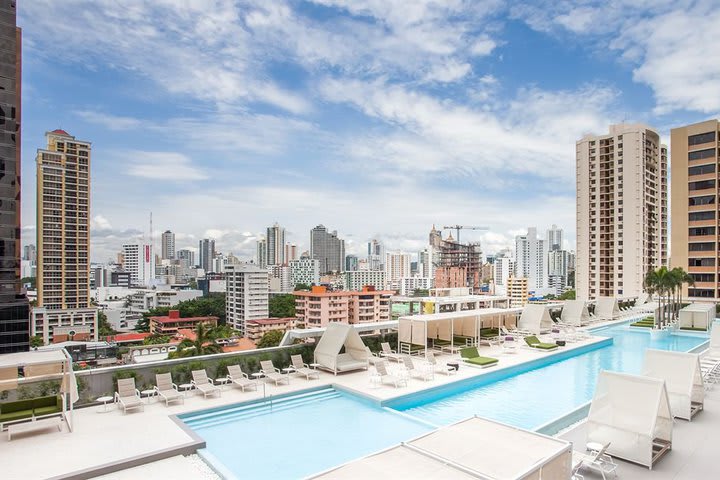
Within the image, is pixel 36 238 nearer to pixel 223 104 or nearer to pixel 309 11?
pixel 223 104

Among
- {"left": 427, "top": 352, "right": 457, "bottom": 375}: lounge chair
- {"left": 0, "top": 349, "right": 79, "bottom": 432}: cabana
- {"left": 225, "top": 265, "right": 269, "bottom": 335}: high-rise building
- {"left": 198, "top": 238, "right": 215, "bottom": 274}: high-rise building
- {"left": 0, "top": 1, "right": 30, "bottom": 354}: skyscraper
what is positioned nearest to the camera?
{"left": 0, "top": 349, "right": 79, "bottom": 432}: cabana

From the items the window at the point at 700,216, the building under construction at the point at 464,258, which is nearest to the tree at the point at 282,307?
the window at the point at 700,216

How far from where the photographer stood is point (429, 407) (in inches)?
396

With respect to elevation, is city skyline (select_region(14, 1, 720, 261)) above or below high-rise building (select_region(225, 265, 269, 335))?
above

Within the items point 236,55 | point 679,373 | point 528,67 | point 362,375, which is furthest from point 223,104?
point 679,373

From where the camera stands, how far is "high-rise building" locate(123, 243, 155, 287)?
444ft

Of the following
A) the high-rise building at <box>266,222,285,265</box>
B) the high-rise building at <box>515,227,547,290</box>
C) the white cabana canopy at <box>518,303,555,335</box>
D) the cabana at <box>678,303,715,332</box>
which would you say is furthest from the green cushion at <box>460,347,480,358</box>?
the high-rise building at <box>515,227,547,290</box>

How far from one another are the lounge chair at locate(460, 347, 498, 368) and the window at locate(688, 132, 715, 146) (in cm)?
3390

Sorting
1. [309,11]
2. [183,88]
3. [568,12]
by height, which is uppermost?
[183,88]

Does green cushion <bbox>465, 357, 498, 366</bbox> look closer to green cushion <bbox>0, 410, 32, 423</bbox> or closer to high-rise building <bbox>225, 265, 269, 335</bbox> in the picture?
green cushion <bbox>0, 410, 32, 423</bbox>

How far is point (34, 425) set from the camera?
24.8ft

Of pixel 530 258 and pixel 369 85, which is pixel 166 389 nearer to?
pixel 369 85

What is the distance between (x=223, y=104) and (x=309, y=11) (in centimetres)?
1966

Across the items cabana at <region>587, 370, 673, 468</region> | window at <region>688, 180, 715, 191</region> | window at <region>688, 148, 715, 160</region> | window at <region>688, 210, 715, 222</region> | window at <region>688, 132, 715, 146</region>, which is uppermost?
window at <region>688, 132, 715, 146</region>
